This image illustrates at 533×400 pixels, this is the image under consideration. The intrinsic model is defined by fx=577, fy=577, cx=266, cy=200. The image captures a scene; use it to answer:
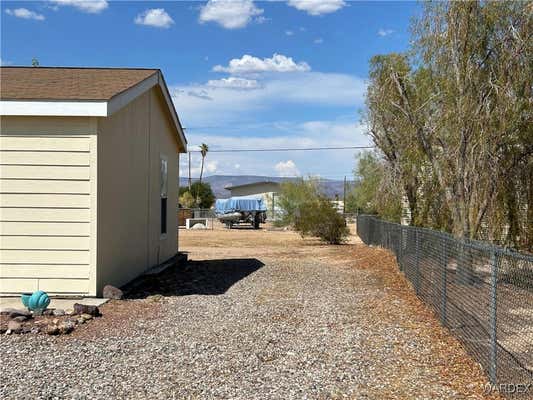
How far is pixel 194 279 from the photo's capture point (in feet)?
39.0

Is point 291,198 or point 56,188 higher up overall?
point 291,198

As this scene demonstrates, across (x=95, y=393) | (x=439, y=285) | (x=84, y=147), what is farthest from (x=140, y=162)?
(x=95, y=393)

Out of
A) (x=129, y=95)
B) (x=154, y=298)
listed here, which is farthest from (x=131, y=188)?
(x=154, y=298)

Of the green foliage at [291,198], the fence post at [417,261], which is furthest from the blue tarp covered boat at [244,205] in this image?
the fence post at [417,261]

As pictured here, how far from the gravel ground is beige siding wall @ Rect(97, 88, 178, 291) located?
29.9 inches

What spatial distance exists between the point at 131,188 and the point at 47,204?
6.66 ft

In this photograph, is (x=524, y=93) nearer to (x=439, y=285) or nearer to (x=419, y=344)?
(x=439, y=285)

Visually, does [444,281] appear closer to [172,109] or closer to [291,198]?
[172,109]

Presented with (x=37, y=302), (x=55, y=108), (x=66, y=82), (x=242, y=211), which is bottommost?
(x=37, y=302)

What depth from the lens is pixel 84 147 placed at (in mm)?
8664

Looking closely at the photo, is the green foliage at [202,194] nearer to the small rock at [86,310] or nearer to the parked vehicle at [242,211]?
the parked vehicle at [242,211]

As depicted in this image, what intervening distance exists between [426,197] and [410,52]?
3.69m

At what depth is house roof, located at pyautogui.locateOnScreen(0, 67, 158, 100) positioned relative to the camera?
28.3ft

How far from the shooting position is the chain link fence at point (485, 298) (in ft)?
16.3
